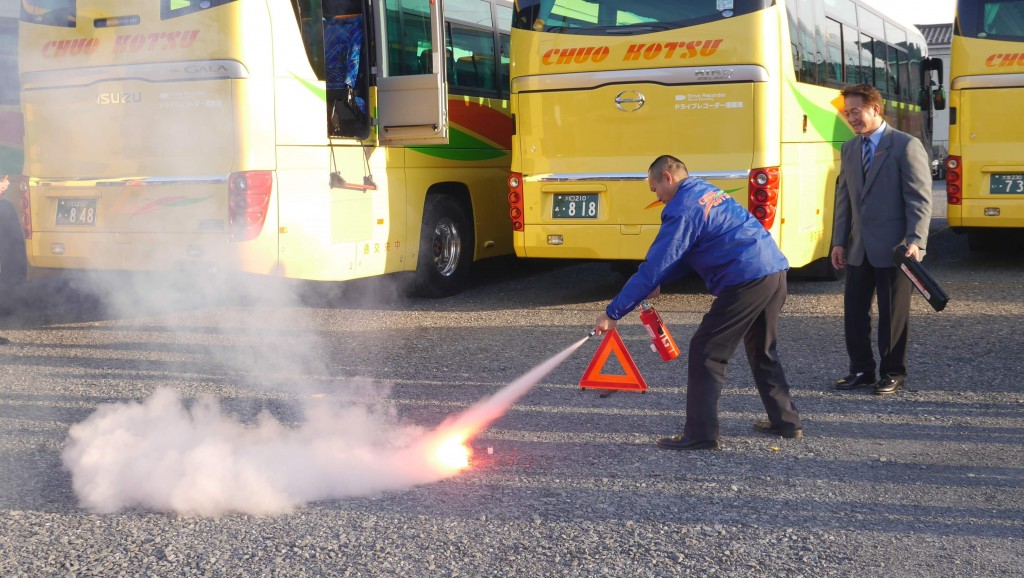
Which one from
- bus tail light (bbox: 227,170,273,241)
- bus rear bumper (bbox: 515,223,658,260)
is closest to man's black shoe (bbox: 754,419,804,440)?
bus rear bumper (bbox: 515,223,658,260)

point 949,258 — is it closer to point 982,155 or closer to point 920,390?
point 982,155

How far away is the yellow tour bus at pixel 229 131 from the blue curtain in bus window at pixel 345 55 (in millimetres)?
13

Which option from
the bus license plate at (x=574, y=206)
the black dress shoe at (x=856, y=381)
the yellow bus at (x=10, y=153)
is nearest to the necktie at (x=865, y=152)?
the black dress shoe at (x=856, y=381)

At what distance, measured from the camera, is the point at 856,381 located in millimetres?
6910

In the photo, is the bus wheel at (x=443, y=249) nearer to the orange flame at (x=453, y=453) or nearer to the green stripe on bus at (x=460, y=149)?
the green stripe on bus at (x=460, y=149)

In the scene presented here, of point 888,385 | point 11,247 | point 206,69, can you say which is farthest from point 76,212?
point 888,385

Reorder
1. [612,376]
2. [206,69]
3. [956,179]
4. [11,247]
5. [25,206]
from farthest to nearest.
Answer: [956,179], [11,247], [25,206], [206,69], [612,376]

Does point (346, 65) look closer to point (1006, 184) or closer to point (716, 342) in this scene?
point (716, 342)

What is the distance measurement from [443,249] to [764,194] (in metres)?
3.43

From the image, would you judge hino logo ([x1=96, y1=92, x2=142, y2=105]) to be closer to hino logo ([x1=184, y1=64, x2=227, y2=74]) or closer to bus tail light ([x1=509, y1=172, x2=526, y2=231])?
hino logo ([x1=184, y1=64, x2=227, y2=74])

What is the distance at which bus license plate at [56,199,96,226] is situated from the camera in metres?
9.04

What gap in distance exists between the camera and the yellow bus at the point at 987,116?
11.8m

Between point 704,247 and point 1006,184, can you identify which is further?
point 1006,184

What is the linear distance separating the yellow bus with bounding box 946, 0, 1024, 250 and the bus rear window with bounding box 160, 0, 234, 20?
809 cm
